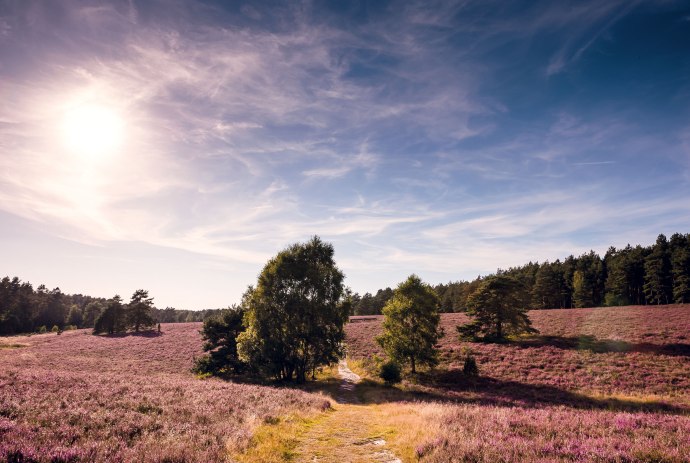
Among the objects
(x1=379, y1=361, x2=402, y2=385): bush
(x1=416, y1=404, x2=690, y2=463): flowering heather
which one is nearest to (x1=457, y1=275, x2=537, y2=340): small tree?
(x1=379, y1=361, x2=402, y2=385): bush

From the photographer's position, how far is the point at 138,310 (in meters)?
78.9

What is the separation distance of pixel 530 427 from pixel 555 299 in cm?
10338

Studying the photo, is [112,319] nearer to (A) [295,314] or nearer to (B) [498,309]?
(A) [295,314]

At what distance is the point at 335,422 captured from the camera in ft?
48.0

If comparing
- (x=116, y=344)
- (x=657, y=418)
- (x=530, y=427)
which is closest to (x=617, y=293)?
(x=657, y=418)

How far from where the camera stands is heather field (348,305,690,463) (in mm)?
8750

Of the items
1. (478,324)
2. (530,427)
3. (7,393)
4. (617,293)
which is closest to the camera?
(530,427)

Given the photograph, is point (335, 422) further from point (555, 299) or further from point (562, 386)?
point (555, 299)

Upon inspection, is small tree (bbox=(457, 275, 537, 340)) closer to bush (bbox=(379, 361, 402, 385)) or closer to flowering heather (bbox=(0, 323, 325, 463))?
bush (bbox=(379, 361, 402, 385))

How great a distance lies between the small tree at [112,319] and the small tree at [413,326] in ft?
236

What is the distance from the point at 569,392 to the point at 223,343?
3407 centimetres

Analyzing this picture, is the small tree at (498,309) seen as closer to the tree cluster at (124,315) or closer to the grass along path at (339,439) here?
the grass along path at (339,439)

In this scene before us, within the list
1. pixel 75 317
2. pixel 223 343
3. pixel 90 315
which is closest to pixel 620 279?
pixel 223 343

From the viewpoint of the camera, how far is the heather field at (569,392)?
875cm
